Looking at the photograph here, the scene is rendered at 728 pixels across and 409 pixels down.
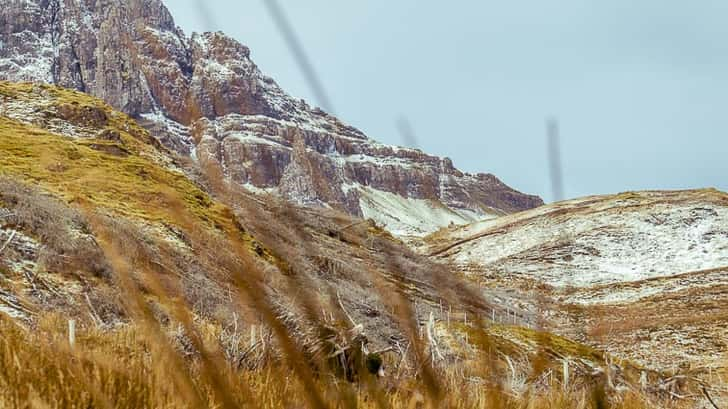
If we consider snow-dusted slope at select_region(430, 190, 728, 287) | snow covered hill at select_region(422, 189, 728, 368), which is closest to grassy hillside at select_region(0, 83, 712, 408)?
snow covered hill at select_region(422, 189, 728, 368)

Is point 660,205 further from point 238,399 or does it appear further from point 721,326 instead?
point 238,399

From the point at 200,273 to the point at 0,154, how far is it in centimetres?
801

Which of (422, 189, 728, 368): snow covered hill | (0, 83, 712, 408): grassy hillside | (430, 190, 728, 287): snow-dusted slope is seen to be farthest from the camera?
(430, 190, 728, 287): snow-dusted slope

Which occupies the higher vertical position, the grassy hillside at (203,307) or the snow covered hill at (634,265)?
the grassy hillside at (203,307)

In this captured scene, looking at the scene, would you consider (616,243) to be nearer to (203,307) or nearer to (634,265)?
(634,265)

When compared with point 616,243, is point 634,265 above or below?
below

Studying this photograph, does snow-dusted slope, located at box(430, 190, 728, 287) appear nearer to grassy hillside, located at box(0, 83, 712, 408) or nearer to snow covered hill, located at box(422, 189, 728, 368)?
snow covered hill, located at box(422, 189, 728, 368)

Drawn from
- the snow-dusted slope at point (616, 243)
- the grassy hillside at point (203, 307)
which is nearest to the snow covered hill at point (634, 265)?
the snow-dusted slope at point (616, 243)

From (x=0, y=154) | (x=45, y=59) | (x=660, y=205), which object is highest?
(x=45, y=59)

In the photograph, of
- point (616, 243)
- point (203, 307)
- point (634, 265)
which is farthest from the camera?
point (616, 243)

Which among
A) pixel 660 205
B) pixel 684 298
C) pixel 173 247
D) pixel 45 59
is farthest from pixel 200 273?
pixel 45 59

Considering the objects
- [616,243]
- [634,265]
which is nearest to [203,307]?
[634,265]

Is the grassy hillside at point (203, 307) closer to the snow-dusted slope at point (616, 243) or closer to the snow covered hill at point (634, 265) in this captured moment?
the snow covered hill at point (634, 265)

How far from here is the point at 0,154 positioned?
15.3m
